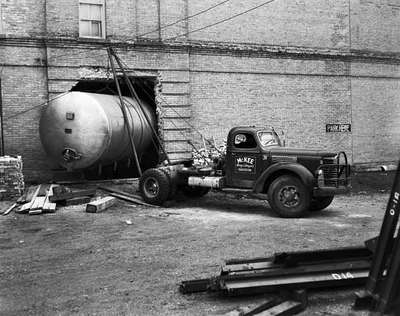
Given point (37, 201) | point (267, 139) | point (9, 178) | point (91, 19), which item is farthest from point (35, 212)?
point (91, 19)

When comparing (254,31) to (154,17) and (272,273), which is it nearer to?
(154,17)

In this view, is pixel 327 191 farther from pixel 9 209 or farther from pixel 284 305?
pixel 9 209

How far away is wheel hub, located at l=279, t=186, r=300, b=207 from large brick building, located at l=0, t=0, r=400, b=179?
678 cm

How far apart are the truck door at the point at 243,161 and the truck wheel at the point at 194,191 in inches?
72.2

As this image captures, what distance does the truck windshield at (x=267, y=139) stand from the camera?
1205 cm

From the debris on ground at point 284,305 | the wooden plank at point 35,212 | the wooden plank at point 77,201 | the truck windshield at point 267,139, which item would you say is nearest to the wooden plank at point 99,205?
the wooden plank at point 77,201

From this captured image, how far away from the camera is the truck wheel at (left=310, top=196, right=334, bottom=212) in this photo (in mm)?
11836

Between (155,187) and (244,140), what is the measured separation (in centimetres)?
273

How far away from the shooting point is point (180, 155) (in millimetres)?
17422

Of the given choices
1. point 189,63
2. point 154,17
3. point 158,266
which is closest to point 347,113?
point 189,63

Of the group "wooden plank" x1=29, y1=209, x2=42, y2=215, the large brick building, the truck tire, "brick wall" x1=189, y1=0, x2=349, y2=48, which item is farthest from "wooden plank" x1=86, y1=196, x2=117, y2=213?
"brick wall" x1=189, y1=0, x2=349, y2=48

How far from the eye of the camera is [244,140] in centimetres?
1216

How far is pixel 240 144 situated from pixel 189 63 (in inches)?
252

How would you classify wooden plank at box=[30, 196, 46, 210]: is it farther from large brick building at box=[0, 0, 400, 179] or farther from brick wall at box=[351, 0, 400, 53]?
brick wall at box=[351, 0, 400, 53]
